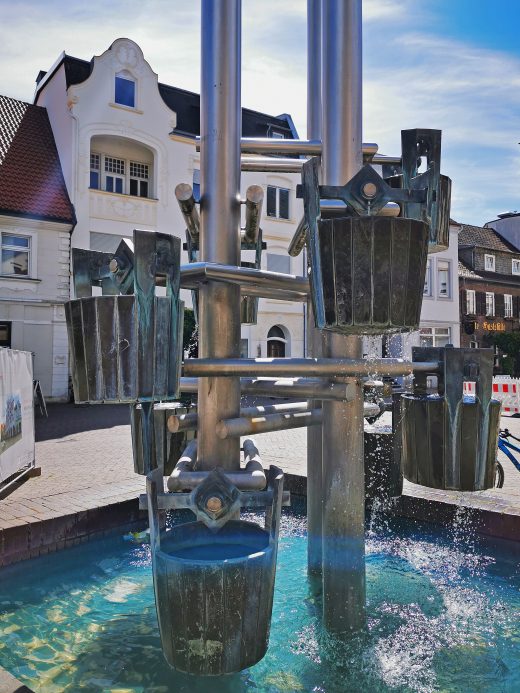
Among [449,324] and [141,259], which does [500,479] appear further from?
[449,324]

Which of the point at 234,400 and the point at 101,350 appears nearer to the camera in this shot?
the point at 101,350

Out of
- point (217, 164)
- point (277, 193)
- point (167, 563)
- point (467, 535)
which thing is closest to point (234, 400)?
point (167, 563)

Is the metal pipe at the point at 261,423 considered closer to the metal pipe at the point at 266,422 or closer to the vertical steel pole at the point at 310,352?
the metal pipe at the point at 266,422

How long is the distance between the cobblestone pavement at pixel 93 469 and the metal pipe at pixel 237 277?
255 cm

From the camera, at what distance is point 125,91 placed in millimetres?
21641

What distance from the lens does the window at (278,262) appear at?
24328 millimetres

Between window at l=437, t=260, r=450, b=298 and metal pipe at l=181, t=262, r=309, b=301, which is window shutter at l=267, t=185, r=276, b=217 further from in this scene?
metal pipe at l=181, t=262, r=309, b=301

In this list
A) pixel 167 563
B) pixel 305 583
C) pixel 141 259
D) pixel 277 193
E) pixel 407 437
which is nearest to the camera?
pixel 141 259

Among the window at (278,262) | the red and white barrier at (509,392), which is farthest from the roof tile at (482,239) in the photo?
the red and white barrier at (509,392)

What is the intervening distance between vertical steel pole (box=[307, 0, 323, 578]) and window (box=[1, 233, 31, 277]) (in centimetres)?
A: 1775

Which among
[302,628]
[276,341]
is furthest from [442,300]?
[302,628]

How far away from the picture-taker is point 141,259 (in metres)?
1.51

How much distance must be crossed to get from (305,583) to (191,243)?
190 centimetres

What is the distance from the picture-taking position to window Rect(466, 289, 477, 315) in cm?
3309
